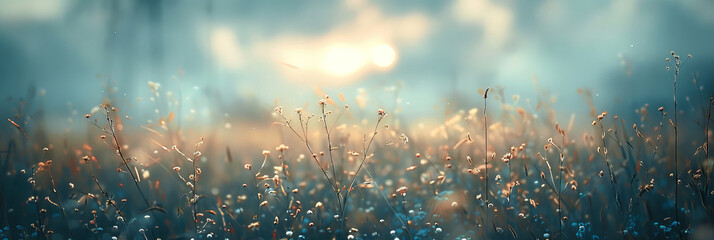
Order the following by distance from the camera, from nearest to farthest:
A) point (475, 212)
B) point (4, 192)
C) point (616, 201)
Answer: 1. point (616, 201)
2. point (475, 212)
3. point (4, 192)

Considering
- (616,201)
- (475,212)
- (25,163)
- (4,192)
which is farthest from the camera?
(25,163)

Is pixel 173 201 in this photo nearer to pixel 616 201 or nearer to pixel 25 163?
pixel 25 163

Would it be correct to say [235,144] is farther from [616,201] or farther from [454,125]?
[616,201]

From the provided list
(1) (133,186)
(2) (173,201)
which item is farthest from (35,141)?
(2) (173,201)

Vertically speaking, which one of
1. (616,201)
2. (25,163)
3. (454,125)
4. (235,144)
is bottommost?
(25,163)

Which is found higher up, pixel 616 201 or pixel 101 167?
pixel 616 201

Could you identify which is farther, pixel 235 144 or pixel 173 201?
pixel 235 144
